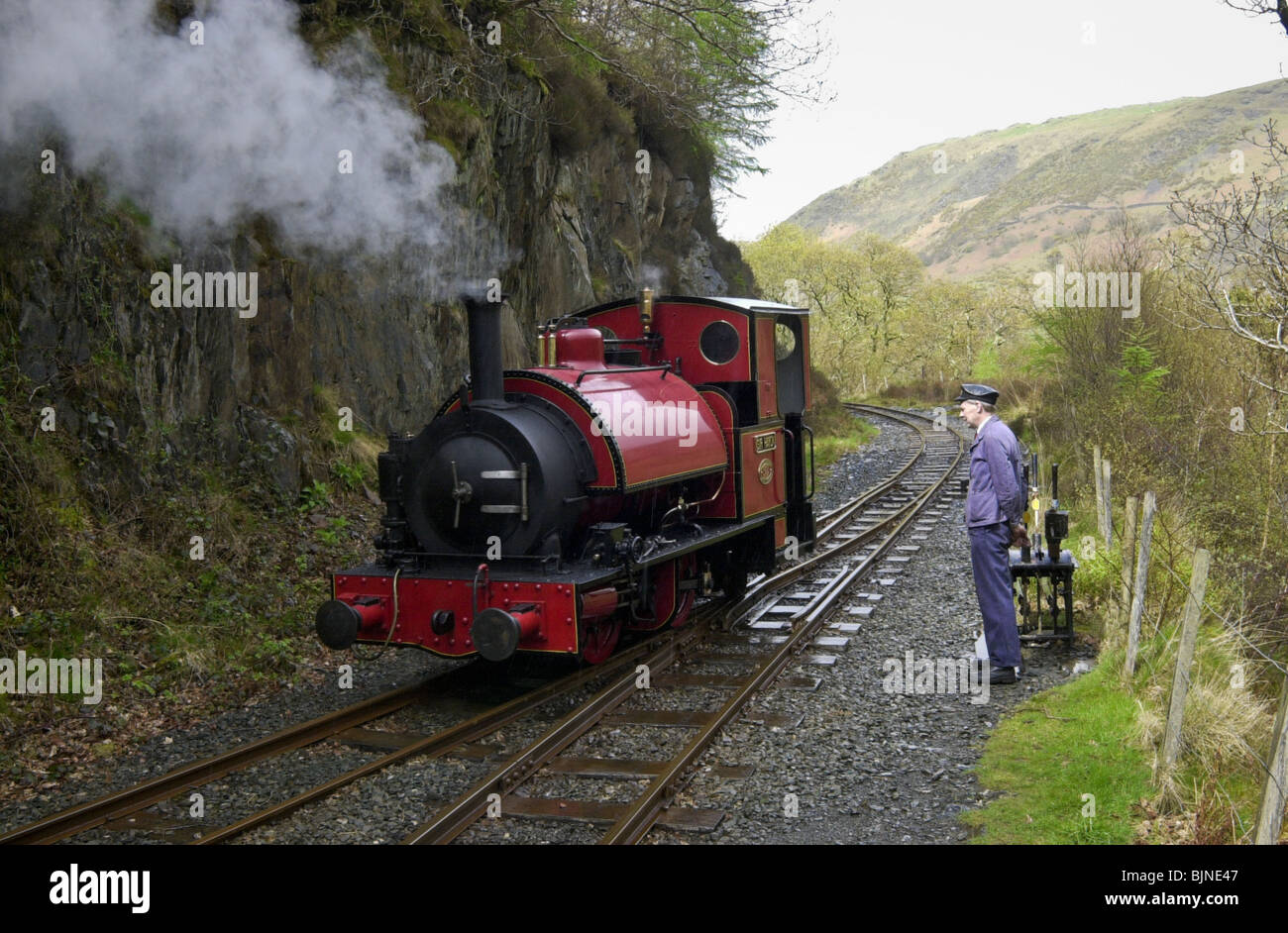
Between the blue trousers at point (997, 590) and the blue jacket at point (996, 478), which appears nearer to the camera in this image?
the blue jacket at point (996, 478)

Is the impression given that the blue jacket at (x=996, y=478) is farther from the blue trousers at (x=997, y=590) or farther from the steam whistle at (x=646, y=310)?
the steam whistle at (x=646, y=310)

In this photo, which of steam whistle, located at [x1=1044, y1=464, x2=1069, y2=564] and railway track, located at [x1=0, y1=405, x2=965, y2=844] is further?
steam whistle, located at [x1=1044, y1=464, x2=1069, y2=564]

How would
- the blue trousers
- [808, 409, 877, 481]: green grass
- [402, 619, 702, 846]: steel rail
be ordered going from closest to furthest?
[402, 619, 702, 846]: steel rail, the blue trousers, [808, 409, 877, 481]: green grass

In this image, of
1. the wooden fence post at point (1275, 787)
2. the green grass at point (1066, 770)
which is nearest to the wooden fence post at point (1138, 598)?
the green grass at point (1066, 770)

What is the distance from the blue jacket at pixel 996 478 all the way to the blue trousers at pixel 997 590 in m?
0.10

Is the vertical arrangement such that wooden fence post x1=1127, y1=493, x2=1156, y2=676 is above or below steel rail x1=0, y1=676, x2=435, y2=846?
above

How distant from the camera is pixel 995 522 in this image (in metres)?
7.48

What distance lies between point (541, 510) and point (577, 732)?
4.75 ft

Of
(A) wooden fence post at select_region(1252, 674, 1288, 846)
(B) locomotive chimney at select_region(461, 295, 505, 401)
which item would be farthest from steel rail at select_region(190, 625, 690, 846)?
(A) wooden fence post at select_region(1252, 674, 1288, 846)

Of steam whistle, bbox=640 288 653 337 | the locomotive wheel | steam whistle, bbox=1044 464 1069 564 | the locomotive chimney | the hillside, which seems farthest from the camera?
the hillside

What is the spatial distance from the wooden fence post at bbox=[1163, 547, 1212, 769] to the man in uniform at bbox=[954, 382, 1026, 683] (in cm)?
233

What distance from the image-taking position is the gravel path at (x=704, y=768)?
5.03 metres

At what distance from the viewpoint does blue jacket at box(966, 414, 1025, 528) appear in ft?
24.3

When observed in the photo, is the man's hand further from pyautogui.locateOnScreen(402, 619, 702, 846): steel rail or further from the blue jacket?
pyautogui.locateOnScreen(402, 619, 702, 846): steel rail
